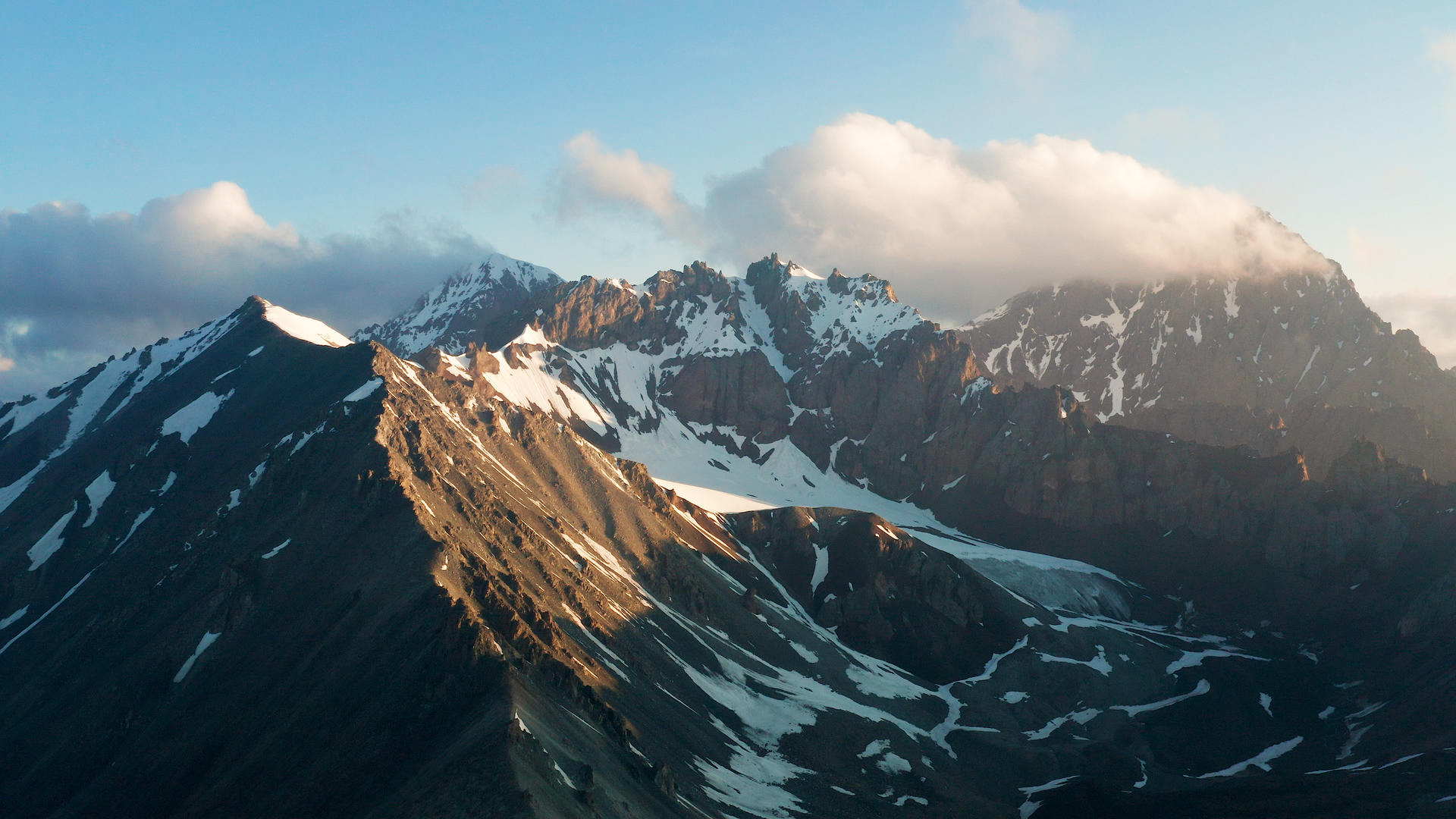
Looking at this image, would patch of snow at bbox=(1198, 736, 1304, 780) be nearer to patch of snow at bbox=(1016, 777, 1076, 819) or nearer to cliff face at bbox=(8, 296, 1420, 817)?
cliff face at bbox=(8, 296, 1420, 817)

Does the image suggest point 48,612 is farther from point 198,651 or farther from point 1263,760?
point 1263,760

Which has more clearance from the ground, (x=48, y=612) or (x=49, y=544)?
(x=49, y=544)

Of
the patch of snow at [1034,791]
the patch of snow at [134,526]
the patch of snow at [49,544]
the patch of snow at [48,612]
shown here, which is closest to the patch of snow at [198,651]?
the patch of snow at [48,612]

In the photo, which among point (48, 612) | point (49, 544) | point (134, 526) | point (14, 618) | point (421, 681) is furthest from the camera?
point (49, 544)

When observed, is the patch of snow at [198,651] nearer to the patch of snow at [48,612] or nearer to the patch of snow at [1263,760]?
the patch of snow at [48,612]

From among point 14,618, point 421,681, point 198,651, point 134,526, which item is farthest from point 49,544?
point 421,681

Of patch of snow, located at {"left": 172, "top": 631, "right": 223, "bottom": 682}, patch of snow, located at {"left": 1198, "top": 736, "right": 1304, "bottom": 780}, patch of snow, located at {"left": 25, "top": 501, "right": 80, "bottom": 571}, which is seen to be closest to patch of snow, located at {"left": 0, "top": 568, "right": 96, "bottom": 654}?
patch of snow, located at {"left": 25, "top": 501, "right": 80, "bottom": 571}

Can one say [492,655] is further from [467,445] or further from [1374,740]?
[1374,740]

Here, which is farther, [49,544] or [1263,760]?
[49,544]

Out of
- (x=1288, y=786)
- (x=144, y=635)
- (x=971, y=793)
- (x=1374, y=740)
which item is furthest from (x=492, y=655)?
(x=1374, y=740)

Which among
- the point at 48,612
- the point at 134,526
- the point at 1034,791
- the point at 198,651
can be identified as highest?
the point at 134,526

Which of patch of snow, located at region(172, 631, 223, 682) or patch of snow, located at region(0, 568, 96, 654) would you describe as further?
patch of snow, located at region(0, 568, 96, 654)

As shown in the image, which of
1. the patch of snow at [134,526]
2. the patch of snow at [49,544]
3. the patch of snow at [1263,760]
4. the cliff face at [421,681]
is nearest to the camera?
the cliff face at [421,681]
